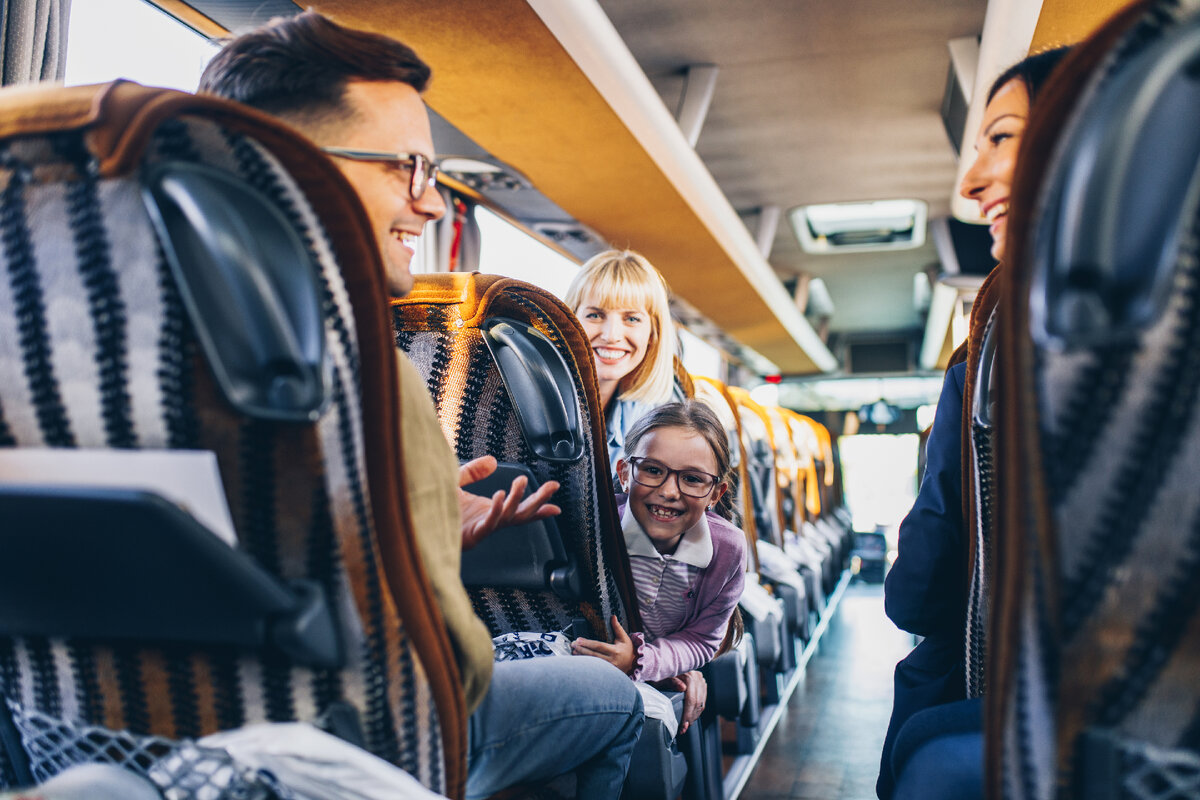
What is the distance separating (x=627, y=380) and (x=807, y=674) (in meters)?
2.81

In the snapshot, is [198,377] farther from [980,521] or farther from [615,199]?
[615,199]

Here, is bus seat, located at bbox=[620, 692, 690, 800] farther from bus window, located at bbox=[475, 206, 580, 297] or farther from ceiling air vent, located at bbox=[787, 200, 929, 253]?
ceiling air vent, located at bbox=[787, 200, 929, 253]

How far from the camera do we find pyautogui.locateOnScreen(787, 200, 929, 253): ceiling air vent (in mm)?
8141

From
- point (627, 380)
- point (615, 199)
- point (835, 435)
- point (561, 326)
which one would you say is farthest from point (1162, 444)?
point (835, 435)

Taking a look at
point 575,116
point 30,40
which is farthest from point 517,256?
point 30,40

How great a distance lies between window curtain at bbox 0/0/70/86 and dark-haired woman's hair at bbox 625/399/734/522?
1720 mm

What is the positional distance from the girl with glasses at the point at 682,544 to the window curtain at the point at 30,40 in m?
1.76

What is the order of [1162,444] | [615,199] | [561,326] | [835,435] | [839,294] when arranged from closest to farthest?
[1162,444] < [561,326] < [615,199] < [839,294] < [835,435]

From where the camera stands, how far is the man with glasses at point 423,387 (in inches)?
35.3

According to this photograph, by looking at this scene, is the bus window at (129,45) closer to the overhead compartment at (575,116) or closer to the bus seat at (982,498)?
the overhead compartment at (575,116)

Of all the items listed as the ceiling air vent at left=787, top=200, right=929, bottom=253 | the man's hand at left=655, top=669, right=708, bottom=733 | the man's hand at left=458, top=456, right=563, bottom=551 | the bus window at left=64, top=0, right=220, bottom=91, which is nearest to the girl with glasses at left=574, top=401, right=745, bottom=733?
the man's hand at left=655, top=669, right=708, bottom=733

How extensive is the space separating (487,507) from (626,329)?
1.54 meters

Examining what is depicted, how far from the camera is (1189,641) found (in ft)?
1.78

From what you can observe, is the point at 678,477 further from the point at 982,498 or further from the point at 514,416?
the point at 982,498
